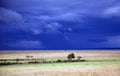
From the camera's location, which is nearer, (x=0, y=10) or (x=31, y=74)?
(x=31, y=74)

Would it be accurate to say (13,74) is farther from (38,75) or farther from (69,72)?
(69,72)

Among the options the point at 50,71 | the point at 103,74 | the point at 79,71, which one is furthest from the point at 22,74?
the point at 103,74

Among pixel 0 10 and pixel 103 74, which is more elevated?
pixel 0 10

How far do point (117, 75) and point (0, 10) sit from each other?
11.6 feet

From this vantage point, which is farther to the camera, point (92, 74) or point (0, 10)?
point (0, 10)

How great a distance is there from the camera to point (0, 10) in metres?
7.48

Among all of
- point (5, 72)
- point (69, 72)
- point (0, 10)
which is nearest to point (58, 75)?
point (69, 72)

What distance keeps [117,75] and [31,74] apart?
2.13 m

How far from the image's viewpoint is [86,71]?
7117 millimetres

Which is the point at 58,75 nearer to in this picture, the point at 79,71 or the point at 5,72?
the point at 79,71

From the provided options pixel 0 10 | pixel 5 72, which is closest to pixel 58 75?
pixel 5 72

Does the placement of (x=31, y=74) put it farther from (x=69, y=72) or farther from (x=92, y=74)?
(x=92, y=74)

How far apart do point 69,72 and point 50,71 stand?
0.52 meters

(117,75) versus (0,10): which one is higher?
(0,10)
